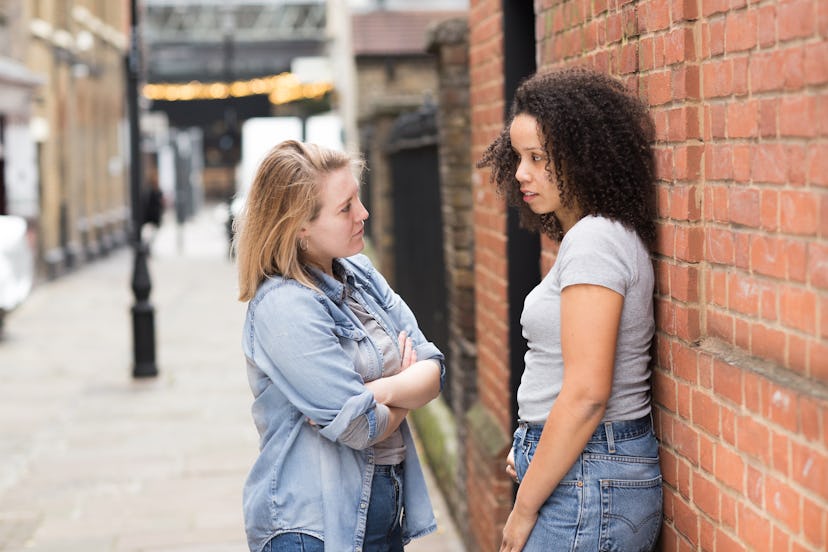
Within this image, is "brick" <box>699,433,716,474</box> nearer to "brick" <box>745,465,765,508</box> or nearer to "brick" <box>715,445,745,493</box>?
"brick" <box>715,445,745,493</box>

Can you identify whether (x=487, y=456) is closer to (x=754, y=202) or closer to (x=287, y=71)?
(x=754, y=202)

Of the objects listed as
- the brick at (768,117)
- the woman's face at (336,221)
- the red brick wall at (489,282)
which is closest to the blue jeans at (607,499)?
the woman's face at (336,221)

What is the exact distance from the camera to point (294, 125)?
1179 inches

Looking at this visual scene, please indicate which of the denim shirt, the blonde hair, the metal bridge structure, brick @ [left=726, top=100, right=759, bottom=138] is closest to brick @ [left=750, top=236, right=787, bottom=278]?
brick @ [left=726, top=100, right=759, bottom=138]

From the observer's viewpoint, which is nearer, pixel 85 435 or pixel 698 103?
pixel 698 103

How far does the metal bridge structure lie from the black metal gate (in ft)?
110

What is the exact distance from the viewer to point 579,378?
2637 millimetres

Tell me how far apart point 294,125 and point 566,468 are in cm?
2772

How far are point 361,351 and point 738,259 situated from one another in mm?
1013

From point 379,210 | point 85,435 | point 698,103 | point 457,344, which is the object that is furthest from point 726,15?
point 379,210

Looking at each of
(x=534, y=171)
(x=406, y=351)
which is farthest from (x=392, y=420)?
(x=534, y=171)

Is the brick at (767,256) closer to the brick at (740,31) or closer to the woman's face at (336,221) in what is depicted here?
the brick at (740,31)

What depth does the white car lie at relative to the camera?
550 inches

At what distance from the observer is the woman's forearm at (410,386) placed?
3.06m
